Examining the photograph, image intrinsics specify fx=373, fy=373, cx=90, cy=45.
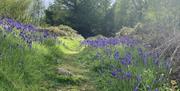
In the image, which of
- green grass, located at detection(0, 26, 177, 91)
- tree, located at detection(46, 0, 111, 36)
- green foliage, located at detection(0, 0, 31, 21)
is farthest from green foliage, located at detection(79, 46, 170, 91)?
tree, located at detection(46, 0, 111, 36)

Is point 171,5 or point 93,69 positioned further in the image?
point 171,5

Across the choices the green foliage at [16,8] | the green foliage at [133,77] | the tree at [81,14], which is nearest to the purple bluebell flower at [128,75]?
the green foliage at [133,77]

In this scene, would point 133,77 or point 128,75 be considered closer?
point 128,75

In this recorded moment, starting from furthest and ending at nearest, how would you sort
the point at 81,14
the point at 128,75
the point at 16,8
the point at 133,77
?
the point at 81,14 < the point at 16,8 < the point at 133,77 < the point at 128,75

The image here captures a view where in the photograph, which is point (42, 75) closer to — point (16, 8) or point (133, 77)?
point (133, 77)

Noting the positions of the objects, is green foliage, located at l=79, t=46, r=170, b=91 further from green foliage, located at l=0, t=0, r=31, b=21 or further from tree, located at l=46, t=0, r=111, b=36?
tree, located at l=46, t=0, r=111, b=36

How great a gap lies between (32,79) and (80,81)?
1.27 m

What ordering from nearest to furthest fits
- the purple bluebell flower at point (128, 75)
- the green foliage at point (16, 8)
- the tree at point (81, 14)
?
1. the purple bluebell flower at point (128, 75)
2. the green foliage at point (16, 8)
3. the tree at point (81, 14)

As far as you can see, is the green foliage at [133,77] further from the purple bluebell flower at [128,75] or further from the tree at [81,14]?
the tree at [81,14]

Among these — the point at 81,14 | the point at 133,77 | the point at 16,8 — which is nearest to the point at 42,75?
the point at 133,77

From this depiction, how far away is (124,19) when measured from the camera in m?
44.5

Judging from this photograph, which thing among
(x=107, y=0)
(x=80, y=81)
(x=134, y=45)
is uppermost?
(x=107, y=0)

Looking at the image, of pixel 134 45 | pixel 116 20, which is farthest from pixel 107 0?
pixel 134 45

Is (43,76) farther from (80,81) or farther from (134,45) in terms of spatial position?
(134,45)
